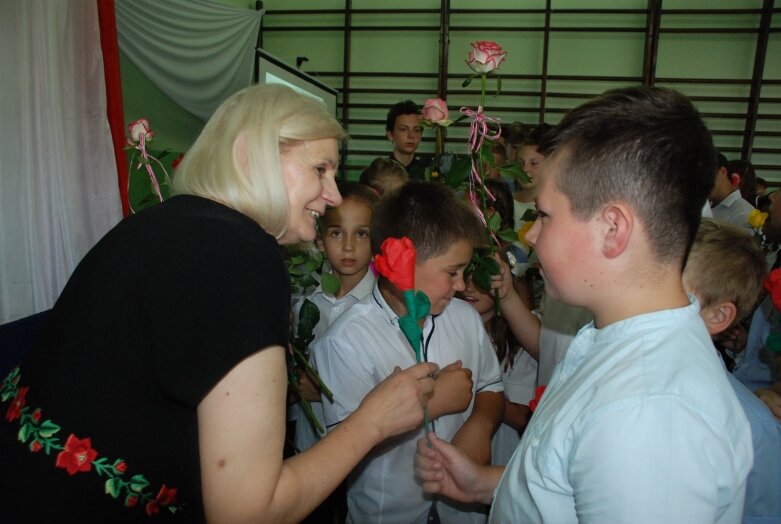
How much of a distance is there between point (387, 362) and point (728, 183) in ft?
12.0

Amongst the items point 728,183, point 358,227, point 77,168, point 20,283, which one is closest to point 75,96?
point 77,168

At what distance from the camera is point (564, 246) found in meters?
0.79

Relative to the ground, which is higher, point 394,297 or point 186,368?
point 186,368

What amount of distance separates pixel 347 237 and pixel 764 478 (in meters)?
1.48

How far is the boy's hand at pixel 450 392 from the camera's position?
127 centimetres

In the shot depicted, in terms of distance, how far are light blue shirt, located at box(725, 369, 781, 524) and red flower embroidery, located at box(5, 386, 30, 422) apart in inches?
50.0

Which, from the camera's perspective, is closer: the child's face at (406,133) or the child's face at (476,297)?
the child's face at (476,297)

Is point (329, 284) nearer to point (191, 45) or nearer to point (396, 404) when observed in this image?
point (396, 404)

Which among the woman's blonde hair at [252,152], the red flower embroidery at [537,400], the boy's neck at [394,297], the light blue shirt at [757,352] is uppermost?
the woman's blonde hair at [252,152]

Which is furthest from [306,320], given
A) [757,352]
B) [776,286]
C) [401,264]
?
[757,352]

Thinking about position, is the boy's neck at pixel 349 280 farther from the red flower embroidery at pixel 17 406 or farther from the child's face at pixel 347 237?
the red flower embroidery at pixel 17 406

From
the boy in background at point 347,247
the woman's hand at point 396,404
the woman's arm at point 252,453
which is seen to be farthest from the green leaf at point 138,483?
the boy in background at point 347,247

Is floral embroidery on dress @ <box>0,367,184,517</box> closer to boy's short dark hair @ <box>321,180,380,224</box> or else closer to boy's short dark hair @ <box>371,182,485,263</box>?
boy's short dark hair @ <box>371,182,485,263</box>

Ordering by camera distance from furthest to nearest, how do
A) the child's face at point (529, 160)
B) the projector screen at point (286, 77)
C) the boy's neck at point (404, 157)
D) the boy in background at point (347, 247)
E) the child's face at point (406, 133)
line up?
the projector screen at point (286, 77) → the boy's neck at point (404, 157) → the child's face at point (406, 133) → the child's face at point (529, 160) → the boy in background at point (347, 247)
